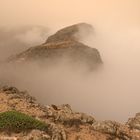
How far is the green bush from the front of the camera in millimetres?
38000

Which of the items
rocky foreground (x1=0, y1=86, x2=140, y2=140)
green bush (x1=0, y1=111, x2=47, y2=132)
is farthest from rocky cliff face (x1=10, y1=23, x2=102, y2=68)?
green bush (x1=0, y1=111, x2=47, y2=132)

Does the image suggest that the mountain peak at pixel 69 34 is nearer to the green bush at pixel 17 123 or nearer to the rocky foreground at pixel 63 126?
the rocky foreground at pixel 63 126

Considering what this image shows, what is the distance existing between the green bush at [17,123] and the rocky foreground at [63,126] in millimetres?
231

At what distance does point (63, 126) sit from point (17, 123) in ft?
18.8

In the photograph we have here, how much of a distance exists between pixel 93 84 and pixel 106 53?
2198 inches

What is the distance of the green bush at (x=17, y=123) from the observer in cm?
3800

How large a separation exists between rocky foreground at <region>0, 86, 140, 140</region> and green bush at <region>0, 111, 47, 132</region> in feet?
0.76

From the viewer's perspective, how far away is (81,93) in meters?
Answer: 119

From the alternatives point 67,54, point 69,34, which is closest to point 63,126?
point 67,54

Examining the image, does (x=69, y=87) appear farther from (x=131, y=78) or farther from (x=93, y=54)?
(x=131, y=78)

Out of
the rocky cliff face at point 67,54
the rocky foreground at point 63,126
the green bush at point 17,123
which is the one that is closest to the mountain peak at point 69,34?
the rocky cliff face at point 67,54

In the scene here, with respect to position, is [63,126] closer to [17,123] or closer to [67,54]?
[17,123]

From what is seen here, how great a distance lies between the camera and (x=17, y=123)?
125 ft

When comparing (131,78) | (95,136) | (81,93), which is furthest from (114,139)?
(131,78)
